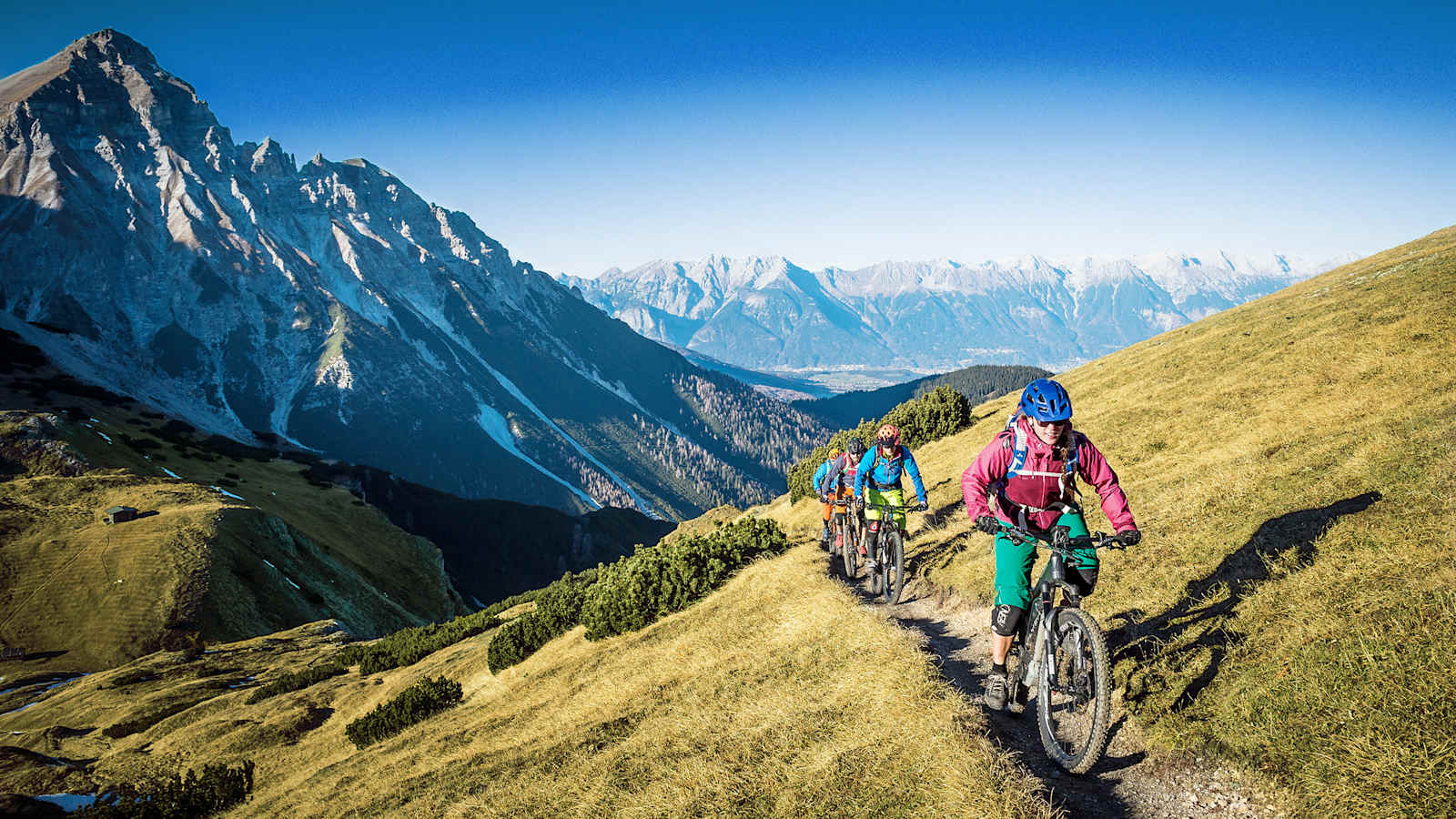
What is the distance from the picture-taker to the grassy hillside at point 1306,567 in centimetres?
629

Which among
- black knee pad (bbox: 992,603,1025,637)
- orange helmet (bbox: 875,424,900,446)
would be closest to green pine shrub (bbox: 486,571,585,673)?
orange helmet (bbox: 875,424,900,446)

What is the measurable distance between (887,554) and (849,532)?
2.15 m

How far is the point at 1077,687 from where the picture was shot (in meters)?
7.55

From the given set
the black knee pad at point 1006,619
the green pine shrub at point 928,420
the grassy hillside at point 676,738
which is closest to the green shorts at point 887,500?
the grassy hillside at point 676,738

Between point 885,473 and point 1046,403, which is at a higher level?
point 1046,403

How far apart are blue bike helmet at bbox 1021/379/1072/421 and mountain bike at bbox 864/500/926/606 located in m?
6.83

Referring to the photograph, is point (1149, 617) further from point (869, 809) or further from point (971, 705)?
point (869, 809)

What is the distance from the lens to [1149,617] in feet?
34.2

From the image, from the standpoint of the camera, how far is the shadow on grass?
28.8 ft

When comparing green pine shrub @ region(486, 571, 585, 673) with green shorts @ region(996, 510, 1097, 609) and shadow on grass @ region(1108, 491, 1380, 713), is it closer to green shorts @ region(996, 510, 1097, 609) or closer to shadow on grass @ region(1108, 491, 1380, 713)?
shadow on grass @ region(1108, 491, 1380, 713)

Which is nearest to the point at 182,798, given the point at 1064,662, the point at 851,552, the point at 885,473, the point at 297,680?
the point at 297,680

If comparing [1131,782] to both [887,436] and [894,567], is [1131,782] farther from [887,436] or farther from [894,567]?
[887,436]

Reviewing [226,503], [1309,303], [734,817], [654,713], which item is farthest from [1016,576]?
[226,503]

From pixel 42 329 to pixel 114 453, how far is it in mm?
163137
